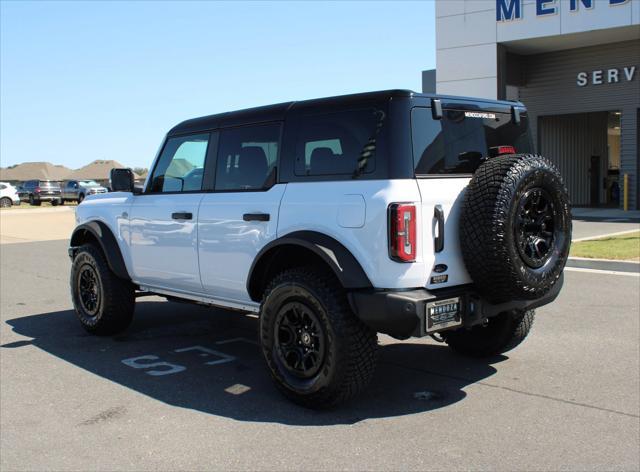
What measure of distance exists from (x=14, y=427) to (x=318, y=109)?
288cm

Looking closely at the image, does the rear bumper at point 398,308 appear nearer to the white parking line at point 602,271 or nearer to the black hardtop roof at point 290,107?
the black hardtop roof at point 290,107

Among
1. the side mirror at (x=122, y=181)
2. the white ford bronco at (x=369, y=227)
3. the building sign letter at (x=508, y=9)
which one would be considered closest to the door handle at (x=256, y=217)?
the white ford bronco at (x=369, y=227)

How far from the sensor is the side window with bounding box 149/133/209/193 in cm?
581

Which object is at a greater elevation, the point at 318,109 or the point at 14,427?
the point at 318,109

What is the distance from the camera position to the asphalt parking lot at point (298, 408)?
150 inches

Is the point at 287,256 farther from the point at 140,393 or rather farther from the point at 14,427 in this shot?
the point at 14,427

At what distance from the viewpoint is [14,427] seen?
435cm

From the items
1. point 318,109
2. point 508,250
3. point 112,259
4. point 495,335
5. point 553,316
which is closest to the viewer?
point 508,250

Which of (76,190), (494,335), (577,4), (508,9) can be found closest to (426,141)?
(494,335)

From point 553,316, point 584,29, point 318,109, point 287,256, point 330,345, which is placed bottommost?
point 553,316

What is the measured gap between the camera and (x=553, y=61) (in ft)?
83.9

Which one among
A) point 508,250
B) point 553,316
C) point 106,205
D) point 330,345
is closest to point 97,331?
point 106,205

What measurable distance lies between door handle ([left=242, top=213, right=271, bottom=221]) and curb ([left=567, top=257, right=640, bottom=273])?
7.51 meters

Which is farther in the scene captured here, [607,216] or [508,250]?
[607,216]
